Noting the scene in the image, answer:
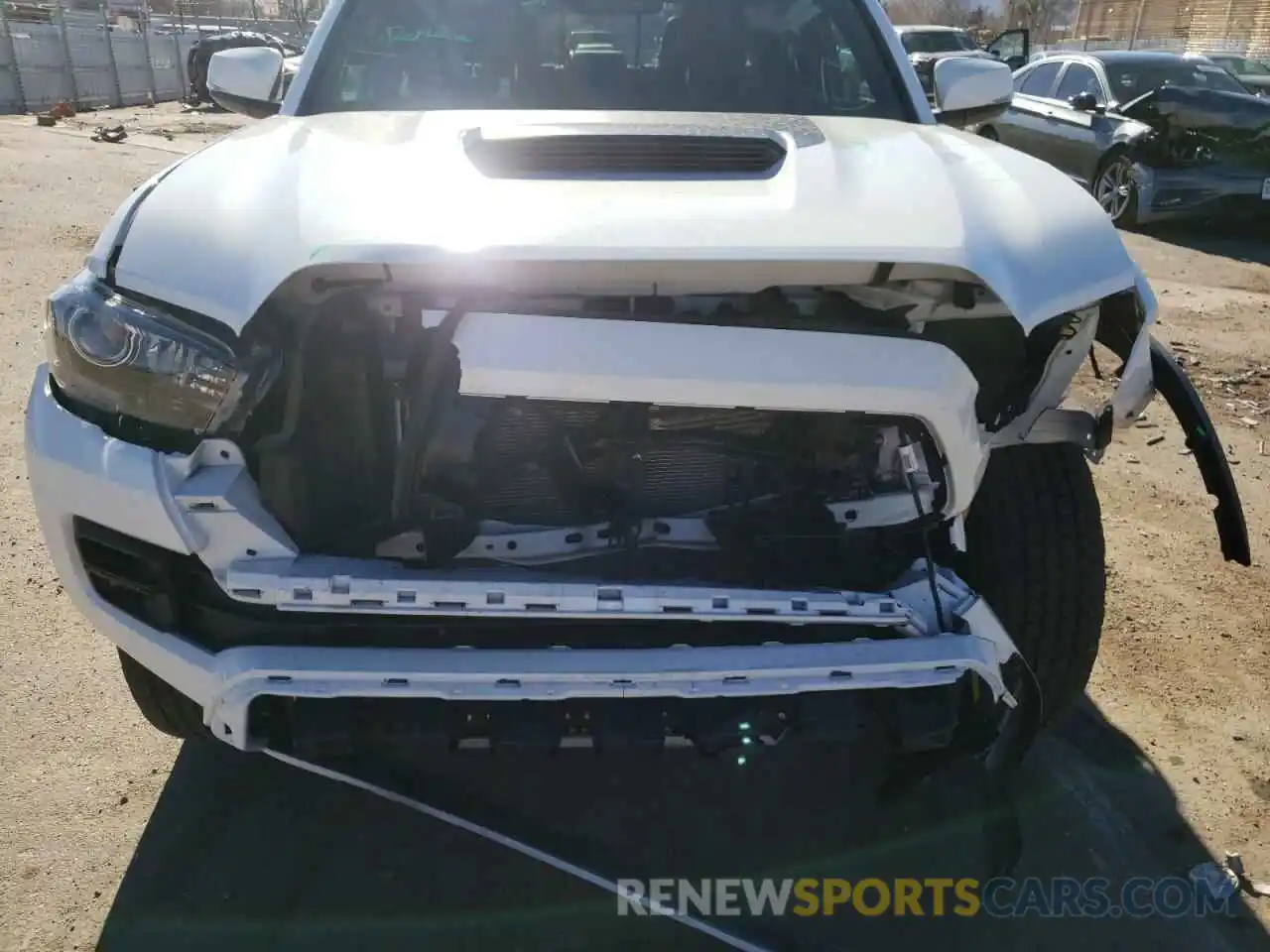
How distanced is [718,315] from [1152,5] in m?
44.2

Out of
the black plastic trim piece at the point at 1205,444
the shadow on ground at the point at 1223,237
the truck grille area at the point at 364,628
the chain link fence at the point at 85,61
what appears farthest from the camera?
the chain link fence at the point at 85,61

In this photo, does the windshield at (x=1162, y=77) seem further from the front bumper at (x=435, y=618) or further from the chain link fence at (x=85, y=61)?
the chain link fence at (x=85, y=61)

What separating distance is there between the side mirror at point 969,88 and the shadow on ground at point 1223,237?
5895mm

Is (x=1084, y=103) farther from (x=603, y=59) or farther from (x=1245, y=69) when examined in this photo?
(x=603, y=59)

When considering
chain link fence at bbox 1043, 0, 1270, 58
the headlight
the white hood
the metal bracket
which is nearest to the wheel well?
the white hood

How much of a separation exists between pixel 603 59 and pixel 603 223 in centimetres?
150

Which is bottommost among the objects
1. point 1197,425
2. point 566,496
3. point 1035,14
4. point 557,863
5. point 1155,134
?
point 1035,14

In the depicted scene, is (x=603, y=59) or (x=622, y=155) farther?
(x=603, y=59)

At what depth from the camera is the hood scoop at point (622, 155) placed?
199 cm

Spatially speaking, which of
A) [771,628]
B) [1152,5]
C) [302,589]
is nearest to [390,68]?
[302,589]

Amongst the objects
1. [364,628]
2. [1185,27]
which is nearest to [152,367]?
[364,628]

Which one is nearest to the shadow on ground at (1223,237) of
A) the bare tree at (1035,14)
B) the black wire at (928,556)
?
the black wire at (928,556)

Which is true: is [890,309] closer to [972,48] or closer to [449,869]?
[449,869]

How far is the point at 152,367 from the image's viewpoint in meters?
1.69
